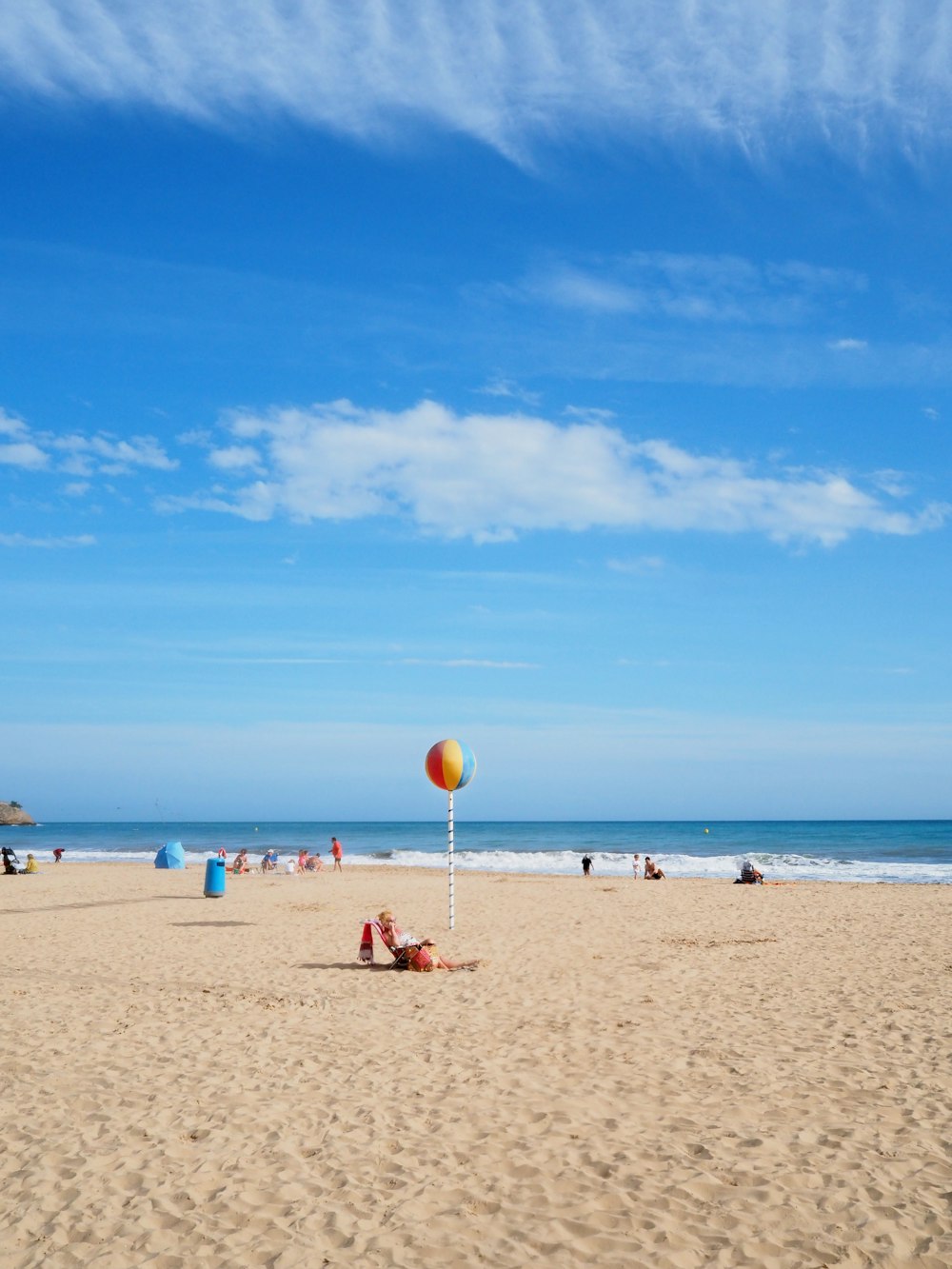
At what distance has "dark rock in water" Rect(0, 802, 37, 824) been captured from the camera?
138m

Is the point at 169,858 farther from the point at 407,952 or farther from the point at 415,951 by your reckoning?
the point at 415,951

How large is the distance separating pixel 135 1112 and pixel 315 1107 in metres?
1.32

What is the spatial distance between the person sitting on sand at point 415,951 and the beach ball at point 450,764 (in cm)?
329

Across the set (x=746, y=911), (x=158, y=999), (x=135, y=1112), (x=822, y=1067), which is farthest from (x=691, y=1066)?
(x=746, y=911)

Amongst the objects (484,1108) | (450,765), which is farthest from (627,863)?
(484,1108)

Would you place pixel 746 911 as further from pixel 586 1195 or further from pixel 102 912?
pixel 586 1195

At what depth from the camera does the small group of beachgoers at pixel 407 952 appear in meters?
12.1

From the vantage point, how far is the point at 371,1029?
9.06 meters

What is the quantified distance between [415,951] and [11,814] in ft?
480

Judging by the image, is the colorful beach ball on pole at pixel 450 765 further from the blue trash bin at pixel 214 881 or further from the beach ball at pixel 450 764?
the blue trash bin at pixel 214 881

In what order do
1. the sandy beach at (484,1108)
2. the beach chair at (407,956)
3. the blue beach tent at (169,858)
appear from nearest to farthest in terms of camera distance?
the sandy beach at (484,1108), the beach chair at (407,956), the blue beach tent at (169,858)

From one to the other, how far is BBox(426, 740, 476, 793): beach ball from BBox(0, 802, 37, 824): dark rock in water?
142548 mm

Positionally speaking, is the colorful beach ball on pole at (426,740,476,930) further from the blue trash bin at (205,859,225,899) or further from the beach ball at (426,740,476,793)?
the blue trash bin at (205,859,225,899)

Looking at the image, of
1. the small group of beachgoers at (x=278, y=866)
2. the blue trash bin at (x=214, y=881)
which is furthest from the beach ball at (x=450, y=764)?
the small group of beachgoers at (x=278, y=866)
